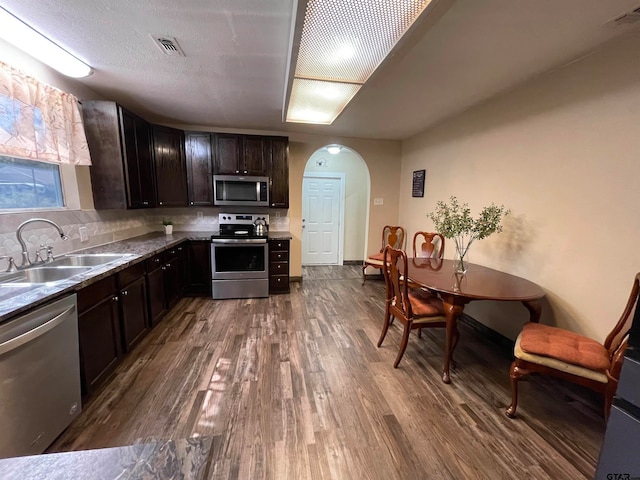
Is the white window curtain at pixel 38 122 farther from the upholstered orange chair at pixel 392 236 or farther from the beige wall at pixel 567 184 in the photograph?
the beige wall at pixel 567 184

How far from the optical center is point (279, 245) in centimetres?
382

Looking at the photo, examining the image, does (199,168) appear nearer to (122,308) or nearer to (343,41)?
(122,308)

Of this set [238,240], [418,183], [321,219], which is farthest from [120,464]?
[321,219]

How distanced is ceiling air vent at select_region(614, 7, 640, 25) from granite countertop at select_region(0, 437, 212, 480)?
2728 millimetres

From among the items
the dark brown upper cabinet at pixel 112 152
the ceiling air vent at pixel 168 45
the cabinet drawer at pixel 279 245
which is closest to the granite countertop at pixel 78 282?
the dark brown upper cabinet at pixel 112 152

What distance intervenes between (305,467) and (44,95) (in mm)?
3098

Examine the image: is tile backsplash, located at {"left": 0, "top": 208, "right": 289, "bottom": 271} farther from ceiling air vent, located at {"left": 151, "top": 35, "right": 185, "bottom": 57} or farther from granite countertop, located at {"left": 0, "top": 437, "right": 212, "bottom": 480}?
granite countertop, located at {"left": 0, "top": 437, "right": 212, "bottom": 480}

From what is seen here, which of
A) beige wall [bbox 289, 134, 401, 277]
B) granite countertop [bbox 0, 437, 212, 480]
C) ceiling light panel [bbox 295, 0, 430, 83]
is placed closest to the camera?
granite countertop [bbox 0, 437, 212, 480]

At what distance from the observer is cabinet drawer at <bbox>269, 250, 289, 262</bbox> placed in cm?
382

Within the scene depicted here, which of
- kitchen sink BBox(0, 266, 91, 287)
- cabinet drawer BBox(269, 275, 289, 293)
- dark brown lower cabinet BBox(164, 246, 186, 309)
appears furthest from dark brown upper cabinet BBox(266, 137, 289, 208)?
kitchen sink BBox(0, 266, 91, 287)

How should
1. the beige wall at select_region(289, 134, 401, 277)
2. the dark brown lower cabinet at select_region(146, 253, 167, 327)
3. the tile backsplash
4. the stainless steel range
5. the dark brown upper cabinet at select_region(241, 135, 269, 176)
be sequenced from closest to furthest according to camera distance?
the tile backsplash
the dark brown lower cabinet at select_region(146, 253, 167, 327)
the stainless steel range
the dark brown upper cabinet at select_region(241, 135, 269, 176)
the beige wall at select_region(289, 134, 401, 277)

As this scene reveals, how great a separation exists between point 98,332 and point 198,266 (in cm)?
187

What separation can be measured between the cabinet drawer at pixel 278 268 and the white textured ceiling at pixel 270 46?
2.03 meters

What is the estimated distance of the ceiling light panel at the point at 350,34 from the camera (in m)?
1.31
